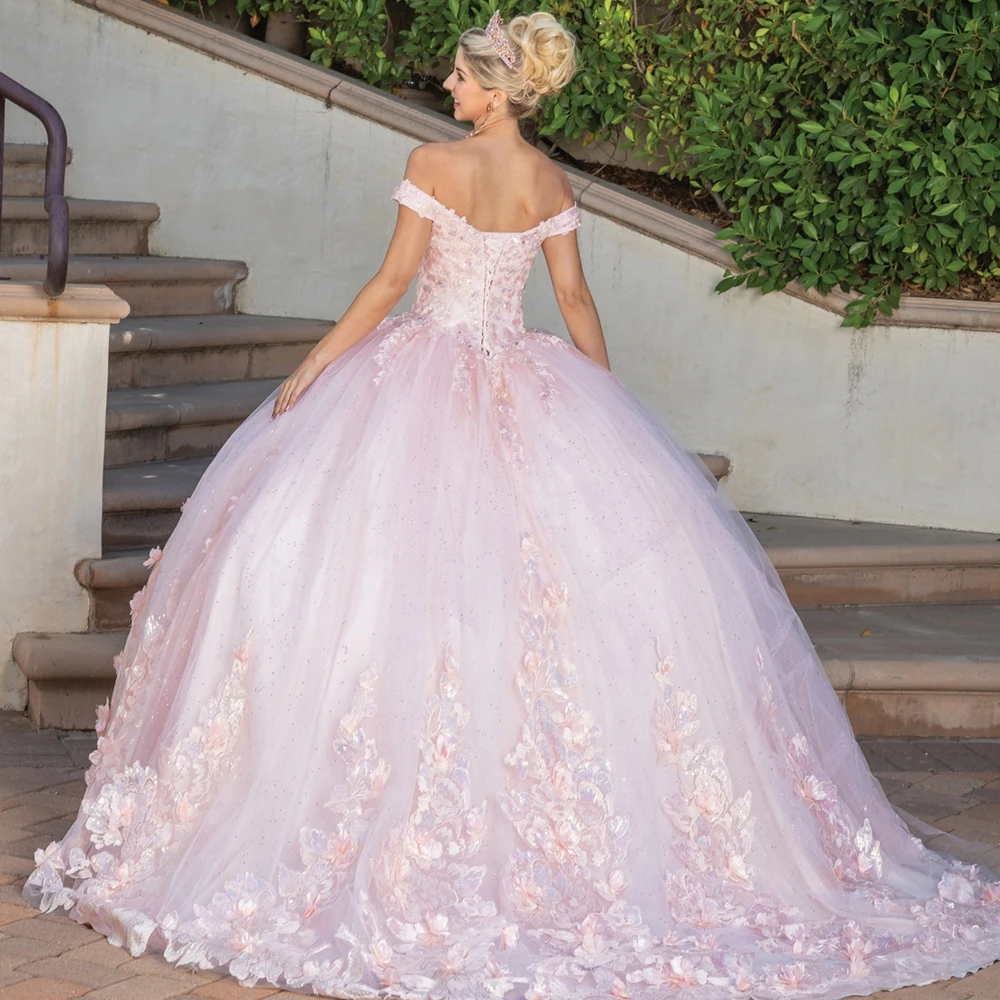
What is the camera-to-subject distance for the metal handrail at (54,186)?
5086 millimetres

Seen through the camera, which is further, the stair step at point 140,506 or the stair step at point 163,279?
the stair step at point 163,279

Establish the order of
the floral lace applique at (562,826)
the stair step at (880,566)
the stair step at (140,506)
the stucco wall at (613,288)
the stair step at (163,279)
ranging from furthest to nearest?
1. the stair step at (163,279)
2. the stucco wall at (613,288)
3. the stair step at (880,566)
4. the stair step at (140,506)
5. the floral lace applique at (562,826)

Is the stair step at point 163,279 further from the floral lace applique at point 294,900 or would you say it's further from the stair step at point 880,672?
the floral lace applique at point 294,900

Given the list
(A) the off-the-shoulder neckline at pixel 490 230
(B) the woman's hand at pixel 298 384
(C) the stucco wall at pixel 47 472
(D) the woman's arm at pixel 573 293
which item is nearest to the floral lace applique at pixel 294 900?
(B) the woman's hand at pixel 298 384

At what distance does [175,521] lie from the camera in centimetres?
593

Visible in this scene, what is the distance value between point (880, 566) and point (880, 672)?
1.00 m

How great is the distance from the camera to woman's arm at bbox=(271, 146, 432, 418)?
4.18m

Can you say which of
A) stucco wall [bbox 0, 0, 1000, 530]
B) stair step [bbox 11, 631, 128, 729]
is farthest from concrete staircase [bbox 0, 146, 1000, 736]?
stucco wall [bbox 0, 0, 1000, 530]

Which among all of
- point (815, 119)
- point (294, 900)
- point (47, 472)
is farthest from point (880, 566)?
point (294, 900)

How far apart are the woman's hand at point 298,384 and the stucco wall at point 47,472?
125 centimetres

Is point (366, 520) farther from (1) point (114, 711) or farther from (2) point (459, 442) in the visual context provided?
(1) point (114, 711)

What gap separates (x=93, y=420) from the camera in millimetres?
5340

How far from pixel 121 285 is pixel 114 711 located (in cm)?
331

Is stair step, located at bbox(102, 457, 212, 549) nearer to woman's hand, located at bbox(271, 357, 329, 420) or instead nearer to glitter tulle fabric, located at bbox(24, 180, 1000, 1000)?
glitter tulle fabric, located at bbox(24, 180, 1000, 1000)
